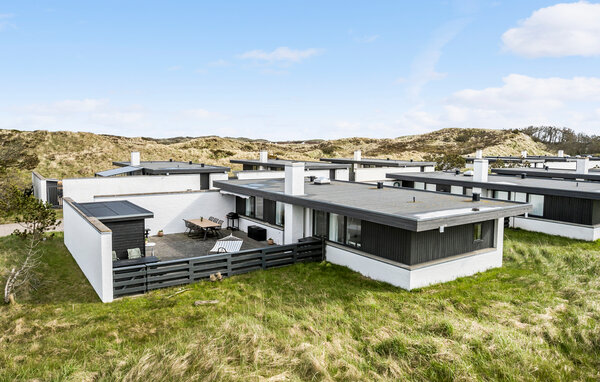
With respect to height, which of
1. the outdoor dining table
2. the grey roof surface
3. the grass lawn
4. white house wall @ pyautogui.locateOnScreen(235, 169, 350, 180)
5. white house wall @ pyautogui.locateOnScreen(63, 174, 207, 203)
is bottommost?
the grass lawn

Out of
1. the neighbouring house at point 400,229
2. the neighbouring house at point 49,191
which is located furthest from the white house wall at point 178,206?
the neighbouring house at point 49,191

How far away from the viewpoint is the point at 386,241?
12.4 metres

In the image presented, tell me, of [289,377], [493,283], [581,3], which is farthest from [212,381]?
[581,3]

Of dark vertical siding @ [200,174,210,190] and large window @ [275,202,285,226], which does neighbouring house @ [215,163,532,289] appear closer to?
large window @ [275,202,285,226]

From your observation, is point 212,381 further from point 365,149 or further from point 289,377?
point 365,149

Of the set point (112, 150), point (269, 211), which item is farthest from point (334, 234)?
Answer: point (112, 150)

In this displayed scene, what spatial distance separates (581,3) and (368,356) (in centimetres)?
1996

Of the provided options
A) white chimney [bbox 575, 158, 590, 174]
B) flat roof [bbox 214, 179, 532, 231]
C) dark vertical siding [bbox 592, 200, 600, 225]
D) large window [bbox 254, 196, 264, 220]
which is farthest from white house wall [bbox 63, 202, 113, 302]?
white chimney [bbox 575, 158, 590, 174]

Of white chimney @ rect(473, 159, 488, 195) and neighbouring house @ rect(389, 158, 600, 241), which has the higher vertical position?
white chimney @ rect(473, 159, 488, 195)

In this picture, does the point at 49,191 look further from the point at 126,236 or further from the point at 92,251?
the point at 92,251

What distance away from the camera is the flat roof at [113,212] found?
1334 centimetres

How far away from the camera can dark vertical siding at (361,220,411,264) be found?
11799mm

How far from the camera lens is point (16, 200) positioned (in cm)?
1466

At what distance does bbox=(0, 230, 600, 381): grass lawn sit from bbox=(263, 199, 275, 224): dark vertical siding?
16.9ft
